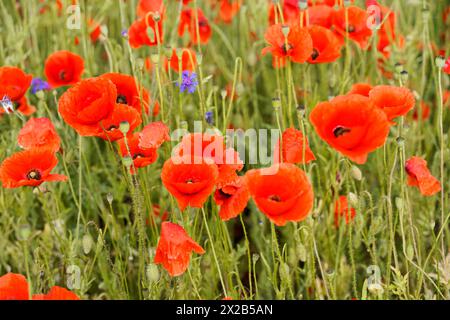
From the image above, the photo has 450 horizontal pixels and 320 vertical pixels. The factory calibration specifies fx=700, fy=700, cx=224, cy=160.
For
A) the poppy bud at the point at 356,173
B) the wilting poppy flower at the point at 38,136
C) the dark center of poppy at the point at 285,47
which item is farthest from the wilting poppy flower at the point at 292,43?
the wilting poppy flower at the point at 38,136

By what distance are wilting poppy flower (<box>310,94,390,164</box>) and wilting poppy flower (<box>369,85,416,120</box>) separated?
0.22 feet

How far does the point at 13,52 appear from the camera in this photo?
6.19 feet

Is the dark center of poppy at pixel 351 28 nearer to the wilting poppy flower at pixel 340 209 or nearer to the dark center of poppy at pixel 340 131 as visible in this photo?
the wilting poppy flower at pixel 340 209

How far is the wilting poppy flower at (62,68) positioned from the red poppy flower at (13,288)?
0.57 m

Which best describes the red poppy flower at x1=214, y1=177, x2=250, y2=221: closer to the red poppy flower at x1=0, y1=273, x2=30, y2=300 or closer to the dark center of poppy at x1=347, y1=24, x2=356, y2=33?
the red poppy flower at x1=0, y1=273, x2=30, y2=300

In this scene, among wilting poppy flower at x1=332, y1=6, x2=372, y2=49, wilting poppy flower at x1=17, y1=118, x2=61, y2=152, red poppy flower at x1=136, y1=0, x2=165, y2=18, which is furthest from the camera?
red poppy flower at x1=136, y1=0, x2=165, y2=18

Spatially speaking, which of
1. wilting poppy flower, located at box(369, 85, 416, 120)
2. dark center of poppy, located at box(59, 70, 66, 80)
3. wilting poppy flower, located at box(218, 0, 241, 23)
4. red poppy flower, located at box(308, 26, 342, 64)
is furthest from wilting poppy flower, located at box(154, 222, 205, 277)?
wilting poppy flower, located at box(218, 0, 241, 23)

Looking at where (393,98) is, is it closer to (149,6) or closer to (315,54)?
(315,54)

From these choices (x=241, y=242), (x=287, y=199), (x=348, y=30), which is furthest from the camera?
(x=241, y=242)

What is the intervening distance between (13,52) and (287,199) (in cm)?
114

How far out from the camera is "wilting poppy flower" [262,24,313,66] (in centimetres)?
126

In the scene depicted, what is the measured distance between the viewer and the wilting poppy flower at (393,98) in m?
1.11
